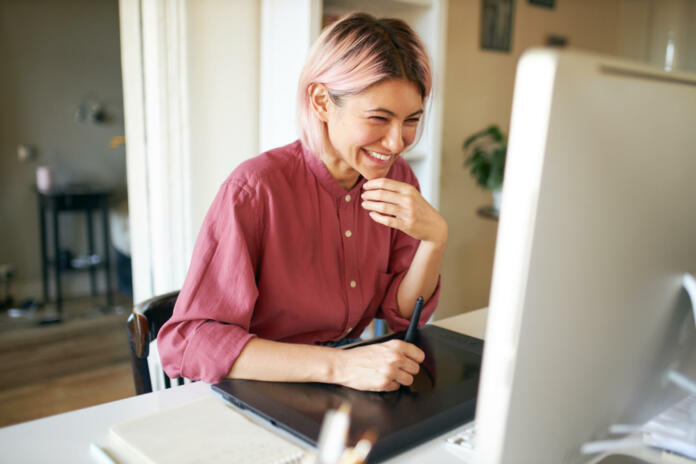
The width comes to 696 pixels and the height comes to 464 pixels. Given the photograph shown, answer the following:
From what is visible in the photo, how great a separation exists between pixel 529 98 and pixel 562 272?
13 cm

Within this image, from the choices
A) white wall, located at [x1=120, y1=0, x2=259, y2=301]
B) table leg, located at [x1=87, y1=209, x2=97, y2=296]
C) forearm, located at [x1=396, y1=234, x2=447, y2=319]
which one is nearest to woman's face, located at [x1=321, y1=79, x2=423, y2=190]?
forearm, located at [x1=396, y1=234, x2=447, y2=319]

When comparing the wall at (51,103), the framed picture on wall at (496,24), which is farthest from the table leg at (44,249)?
the framed picture on wall at (496,24)

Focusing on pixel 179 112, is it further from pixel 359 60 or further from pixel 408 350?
pixel 408 350

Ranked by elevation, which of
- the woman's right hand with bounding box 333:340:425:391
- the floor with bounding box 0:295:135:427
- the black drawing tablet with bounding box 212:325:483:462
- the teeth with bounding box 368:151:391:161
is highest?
Result: the teeth with bounding box 368:151:391:161

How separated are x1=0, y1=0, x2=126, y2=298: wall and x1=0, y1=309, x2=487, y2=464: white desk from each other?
373 centimetres

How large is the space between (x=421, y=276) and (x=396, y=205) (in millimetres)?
224

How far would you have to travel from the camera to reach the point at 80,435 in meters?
0.69

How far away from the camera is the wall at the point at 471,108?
280cm

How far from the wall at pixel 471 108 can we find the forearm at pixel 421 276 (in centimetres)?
172

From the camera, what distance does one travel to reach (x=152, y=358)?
194cm

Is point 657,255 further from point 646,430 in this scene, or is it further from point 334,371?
point 334,371

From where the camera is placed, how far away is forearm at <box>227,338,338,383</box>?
0.80m

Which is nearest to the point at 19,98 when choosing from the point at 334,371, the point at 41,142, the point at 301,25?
the point at 41,142

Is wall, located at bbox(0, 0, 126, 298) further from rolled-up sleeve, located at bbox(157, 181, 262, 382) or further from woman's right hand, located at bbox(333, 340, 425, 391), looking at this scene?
woman's right hand, located at bbox(333, 340, 425, 391)
